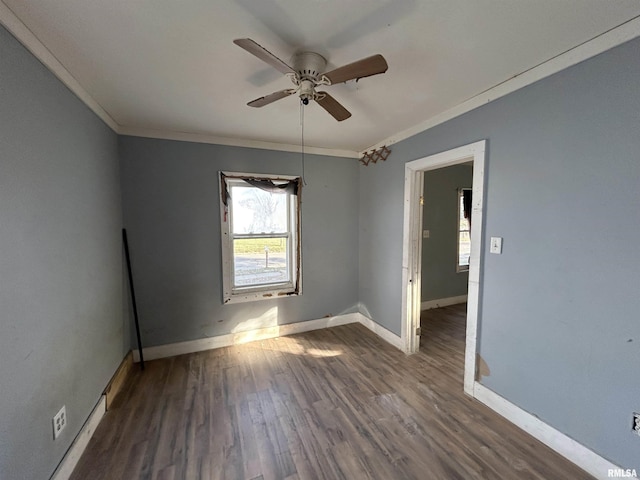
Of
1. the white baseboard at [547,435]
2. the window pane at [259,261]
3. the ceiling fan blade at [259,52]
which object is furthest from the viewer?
the window pane at [259,261]

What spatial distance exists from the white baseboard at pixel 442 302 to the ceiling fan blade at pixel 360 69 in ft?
12.9

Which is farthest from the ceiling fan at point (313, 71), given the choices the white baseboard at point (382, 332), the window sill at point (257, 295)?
the white baseboard at point (382, 332)

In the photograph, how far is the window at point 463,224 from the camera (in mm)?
4590

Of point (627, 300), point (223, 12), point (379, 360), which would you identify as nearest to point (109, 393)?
point (379, 360)

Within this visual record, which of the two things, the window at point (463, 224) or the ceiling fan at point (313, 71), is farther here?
the window at point (463, 224)

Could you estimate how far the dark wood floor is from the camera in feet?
5.12

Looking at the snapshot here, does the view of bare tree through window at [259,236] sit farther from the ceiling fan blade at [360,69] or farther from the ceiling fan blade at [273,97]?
the ceiling fan blade at [360,69]

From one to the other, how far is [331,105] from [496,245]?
1.62m

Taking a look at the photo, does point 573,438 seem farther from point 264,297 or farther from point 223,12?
point 223,12

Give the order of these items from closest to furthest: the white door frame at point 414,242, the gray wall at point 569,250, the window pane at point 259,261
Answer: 1. the gray wall at point 569,250
2. the white door frame at point 414,242
3. the window pane at point 259,261

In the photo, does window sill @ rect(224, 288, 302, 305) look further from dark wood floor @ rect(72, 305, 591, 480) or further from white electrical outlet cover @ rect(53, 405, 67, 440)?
white electrical outlet cover @ rect(53, 405, 67, 440)

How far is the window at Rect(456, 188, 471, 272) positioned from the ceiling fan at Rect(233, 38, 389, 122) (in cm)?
368

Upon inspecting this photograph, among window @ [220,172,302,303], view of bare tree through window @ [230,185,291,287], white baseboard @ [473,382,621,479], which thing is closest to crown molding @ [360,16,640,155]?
window @ [220,172,302,303]

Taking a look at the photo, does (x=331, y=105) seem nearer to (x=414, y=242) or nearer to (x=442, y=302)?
(x=414, y=242)
